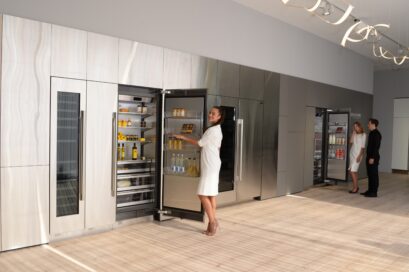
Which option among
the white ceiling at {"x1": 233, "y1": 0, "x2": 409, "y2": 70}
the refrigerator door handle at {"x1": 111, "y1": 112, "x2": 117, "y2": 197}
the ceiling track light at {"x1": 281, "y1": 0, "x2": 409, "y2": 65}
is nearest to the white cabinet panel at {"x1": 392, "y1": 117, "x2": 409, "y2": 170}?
the ceiling track light at {"x1": 281, "y1": 0, "x2": 409, "y2": 65}

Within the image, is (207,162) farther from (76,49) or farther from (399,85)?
(399,85)

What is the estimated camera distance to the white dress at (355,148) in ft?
29.7

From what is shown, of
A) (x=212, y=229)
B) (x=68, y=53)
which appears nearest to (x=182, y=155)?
(x=212, y=229)

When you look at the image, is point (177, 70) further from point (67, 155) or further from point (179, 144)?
point (67, 155)

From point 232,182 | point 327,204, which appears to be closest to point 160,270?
point 232,182

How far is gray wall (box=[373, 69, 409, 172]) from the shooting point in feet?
45.1

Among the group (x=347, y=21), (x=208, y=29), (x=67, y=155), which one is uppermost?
(x=347, y=21)

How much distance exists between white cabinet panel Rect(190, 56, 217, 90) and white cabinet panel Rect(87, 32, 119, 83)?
159cm

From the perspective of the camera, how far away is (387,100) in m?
14.0

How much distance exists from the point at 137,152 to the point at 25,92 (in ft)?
7.08

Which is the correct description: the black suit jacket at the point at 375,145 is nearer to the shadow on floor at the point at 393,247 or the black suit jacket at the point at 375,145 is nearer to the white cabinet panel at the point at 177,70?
the shadow on floor at the point at 393,247

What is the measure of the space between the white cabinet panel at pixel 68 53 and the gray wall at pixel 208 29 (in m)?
0.15

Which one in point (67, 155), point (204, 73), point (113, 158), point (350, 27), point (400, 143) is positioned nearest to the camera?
point (67, 155)

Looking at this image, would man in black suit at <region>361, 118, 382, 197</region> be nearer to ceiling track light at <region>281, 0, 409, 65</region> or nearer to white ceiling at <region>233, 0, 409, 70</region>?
ceiling track light at <region>281, 0, 409, 65</region>
